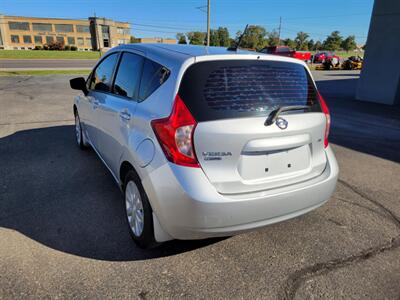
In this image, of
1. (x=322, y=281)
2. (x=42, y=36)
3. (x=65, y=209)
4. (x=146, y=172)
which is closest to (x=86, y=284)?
(x=146, y=172)

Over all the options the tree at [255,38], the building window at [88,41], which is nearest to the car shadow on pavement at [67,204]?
the tree at [255,38]

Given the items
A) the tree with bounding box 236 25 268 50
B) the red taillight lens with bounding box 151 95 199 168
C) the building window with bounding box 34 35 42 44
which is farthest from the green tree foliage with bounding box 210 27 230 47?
the red taillight lens with bounding box 151 95 199 168

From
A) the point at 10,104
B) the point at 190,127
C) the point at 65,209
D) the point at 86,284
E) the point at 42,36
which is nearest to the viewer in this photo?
the point at 190,127

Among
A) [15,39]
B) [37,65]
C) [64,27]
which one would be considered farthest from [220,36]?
[37,65]

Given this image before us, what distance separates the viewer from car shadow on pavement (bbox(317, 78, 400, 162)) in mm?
6043

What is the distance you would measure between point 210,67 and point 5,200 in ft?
9.50

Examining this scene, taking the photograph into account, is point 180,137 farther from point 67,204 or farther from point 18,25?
point 18,25

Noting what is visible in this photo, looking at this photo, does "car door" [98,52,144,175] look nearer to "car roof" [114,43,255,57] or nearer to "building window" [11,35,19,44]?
"car roof" [114,43,255,57]

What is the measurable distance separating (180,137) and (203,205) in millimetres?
502

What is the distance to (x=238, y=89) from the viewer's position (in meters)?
2.32

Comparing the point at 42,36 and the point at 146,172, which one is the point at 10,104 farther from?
the point at 42,36

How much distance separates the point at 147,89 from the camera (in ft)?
8.52

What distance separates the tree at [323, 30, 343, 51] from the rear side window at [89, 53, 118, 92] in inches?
4512

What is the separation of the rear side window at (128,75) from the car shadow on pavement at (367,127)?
474 centimetres
